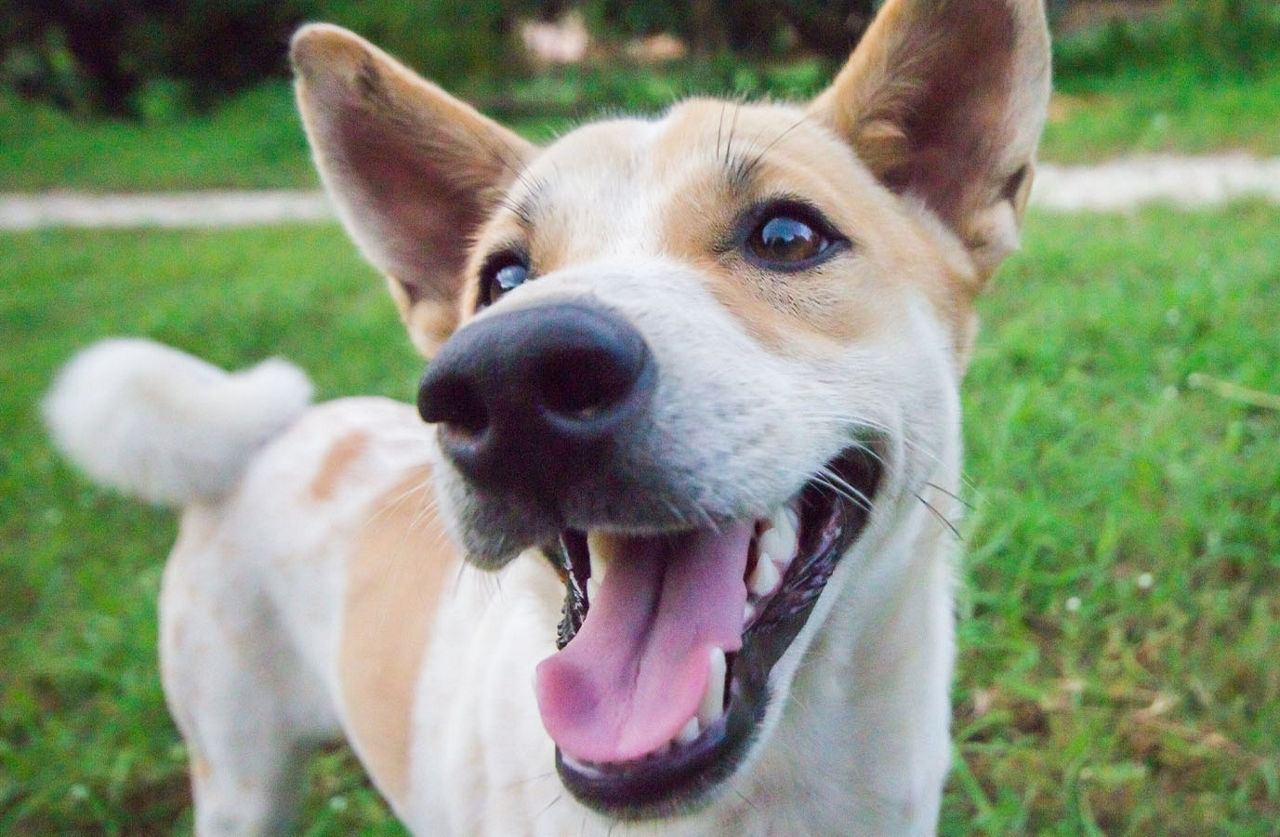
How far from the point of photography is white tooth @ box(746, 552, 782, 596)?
5.39ft

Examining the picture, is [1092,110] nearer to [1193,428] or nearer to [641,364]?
[1193,428]

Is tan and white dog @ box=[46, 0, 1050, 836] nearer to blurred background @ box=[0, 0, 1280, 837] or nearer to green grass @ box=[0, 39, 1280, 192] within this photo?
blurred background @ box=[0, 0, 1280, 837]

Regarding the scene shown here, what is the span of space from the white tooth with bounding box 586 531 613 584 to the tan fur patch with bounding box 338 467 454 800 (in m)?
0.86

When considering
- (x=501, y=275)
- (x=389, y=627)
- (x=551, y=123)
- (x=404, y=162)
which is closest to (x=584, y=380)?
(x=501, y=275)

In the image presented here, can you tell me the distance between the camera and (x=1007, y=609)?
3.14 metres

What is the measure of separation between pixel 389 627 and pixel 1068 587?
222 cm

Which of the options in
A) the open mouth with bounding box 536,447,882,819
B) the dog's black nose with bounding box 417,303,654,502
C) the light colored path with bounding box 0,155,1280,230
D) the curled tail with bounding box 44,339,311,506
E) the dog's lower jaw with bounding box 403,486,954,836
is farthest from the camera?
the light colored path with bounding box 0,155,1280,230

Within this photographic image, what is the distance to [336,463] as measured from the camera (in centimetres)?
296

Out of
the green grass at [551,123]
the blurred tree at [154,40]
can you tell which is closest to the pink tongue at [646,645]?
the green grass at [551,123]

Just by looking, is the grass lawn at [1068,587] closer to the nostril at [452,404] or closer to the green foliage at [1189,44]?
the nostril at [452,404]

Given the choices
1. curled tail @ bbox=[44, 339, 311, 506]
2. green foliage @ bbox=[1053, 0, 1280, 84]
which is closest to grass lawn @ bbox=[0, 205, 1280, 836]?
curled tail @ bbox=[44, 339, 311, 506]

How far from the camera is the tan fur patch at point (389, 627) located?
8.34ft

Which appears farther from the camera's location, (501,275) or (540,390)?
(501,275)

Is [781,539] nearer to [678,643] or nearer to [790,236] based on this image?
[678,643]
